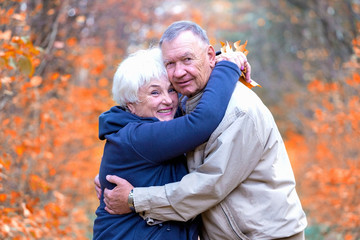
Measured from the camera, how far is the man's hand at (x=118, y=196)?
281cm

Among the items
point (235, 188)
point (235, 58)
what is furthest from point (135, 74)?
point (235, 188)

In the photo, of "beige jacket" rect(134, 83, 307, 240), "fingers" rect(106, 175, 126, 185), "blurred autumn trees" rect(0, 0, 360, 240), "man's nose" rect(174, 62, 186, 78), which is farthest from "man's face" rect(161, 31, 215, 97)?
"fingers" rect(106, 175, 126, 185)

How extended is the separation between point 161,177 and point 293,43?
41.3 feet

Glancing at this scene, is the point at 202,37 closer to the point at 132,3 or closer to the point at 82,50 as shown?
the point at 82,50

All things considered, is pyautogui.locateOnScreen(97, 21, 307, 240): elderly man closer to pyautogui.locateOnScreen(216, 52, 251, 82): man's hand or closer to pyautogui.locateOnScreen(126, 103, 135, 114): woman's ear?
pyautogui.locateOnScreen(216, 52, 251, 82): man's hand

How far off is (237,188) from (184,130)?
0.49 m

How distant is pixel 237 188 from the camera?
9.09 ft

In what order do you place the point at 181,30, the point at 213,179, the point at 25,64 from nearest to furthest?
the point at 213,179 < the point at 181,30 < the point at 25,64

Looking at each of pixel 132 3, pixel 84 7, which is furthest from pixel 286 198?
pixel 132 3

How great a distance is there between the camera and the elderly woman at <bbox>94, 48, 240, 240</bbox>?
105 inches

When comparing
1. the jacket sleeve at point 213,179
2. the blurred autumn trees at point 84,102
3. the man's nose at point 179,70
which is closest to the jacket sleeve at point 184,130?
the jacket sleeve at point 213,179

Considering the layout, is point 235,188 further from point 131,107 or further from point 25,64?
point 25,64

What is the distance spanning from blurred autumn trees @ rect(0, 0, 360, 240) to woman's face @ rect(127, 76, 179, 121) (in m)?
0.59

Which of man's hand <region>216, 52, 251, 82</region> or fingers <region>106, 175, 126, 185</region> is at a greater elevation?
man's hand <region>216, 52, 251, 82</region>
